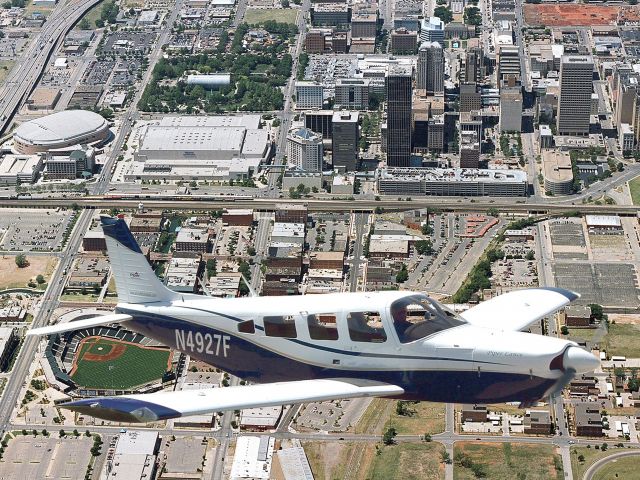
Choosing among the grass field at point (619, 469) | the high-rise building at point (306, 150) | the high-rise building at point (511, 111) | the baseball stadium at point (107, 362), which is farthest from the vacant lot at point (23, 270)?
the grass field at point (619, 469)

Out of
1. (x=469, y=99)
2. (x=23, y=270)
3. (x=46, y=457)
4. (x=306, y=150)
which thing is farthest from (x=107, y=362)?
(x=469, y=99)

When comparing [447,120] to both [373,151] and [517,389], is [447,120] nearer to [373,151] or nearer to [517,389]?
[373,151]

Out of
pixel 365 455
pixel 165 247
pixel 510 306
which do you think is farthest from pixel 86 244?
pixel 510 306

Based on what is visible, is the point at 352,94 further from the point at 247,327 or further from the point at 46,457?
the point at 247,327

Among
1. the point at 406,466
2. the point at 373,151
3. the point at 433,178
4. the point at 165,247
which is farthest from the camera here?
the point at 373,151

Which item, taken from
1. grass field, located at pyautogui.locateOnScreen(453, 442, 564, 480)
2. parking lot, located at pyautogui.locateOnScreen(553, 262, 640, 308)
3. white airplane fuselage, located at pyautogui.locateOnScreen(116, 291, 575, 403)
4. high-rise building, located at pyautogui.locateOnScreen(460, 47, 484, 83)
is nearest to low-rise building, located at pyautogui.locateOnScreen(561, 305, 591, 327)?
parking lot, located at pyautogui.locateOnScreen(553, 262, 640, 308)

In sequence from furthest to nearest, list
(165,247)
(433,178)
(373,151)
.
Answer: (373,151), (433,178), (165,247)
